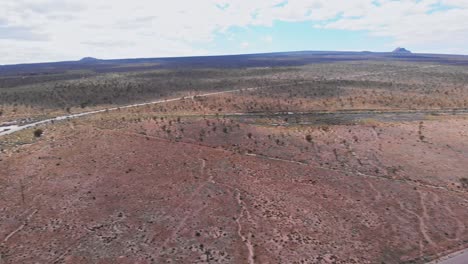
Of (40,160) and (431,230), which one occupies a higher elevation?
(40,160)

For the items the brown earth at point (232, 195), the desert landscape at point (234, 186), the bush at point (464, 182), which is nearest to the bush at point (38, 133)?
the desert landscape at point (234, 186)

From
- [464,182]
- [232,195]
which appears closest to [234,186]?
Result: [232,195]

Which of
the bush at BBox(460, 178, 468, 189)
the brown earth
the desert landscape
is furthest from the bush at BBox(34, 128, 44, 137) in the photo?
the bush at BBox(460, 178, 468, 189)

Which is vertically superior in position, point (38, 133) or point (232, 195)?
point (38, 133)

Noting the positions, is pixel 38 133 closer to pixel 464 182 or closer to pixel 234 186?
pixel 234 186

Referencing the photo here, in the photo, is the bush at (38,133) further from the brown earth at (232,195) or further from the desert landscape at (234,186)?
the brown earth at (232,195)

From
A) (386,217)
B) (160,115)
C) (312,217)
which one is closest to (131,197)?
(312,217)

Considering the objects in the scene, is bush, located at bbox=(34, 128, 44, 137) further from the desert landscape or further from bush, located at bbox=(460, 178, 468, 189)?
bush, located at bbox=(460, 178, 468, 189)

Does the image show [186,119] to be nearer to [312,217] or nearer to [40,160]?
[40,160]
